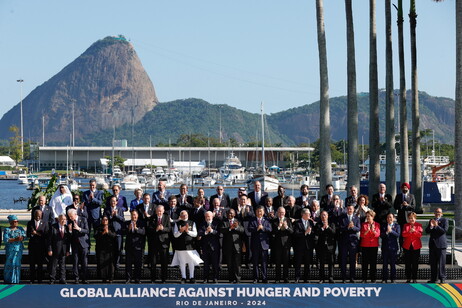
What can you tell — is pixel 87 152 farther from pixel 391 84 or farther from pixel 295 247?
pixel 295 247

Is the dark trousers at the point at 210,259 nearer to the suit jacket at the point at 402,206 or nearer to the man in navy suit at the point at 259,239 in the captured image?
the man in navy suit at the point at 259,239

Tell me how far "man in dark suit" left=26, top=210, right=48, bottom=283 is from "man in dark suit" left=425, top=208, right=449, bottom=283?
330 inches

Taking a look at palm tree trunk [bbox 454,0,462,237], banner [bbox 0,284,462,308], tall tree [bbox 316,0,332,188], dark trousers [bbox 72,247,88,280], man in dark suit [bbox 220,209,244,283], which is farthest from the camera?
tall tree [bbox 316,0,332,188]

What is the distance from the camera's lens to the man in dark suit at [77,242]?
55.3ft

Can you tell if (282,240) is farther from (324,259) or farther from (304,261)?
(324,259)

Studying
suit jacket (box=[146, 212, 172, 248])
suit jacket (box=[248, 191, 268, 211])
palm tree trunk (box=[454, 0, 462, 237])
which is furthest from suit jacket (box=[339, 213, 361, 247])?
palm tree trunk (box=[454, 0, 462, 237])

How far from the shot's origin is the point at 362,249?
678 inches

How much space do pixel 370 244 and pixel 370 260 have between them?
0.38 m

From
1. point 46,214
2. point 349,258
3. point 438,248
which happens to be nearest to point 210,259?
point 349,258

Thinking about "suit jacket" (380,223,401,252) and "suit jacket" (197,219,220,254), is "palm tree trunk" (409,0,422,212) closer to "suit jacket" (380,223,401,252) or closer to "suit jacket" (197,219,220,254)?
"suit jacket" (380,223,401,252)

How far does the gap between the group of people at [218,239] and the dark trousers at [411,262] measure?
0.02 m

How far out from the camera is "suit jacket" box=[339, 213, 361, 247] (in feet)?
56.1

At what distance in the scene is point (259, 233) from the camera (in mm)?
17062

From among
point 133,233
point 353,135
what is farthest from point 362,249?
point 353,135
